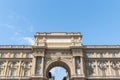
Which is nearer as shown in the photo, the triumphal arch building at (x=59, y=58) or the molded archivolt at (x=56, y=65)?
the triumphal arch building at (x=59, y=58)

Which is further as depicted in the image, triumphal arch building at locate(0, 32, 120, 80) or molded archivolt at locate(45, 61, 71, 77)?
molded archivolt at locate(45, 61, 71, 77)

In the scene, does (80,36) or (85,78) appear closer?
(85,78)

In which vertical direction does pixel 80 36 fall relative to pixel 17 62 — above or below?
above

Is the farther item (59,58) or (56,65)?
(56,65)

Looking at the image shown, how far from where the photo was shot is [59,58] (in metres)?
65.1

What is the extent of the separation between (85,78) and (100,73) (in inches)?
256

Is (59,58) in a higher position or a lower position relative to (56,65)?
higher

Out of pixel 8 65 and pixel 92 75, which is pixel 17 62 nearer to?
pixel 8 65

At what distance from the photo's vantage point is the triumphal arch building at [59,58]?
62.4 metres

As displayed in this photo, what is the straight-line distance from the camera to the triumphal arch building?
62.4 m

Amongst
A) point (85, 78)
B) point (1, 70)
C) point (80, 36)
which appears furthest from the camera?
point (80, 36)

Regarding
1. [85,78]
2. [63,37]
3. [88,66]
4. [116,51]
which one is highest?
[63,37]

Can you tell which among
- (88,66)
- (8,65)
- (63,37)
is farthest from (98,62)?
(8,65)

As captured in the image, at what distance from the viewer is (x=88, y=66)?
65062 mm
